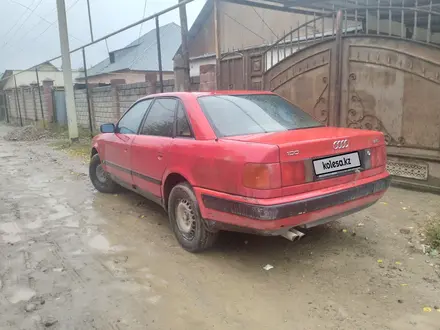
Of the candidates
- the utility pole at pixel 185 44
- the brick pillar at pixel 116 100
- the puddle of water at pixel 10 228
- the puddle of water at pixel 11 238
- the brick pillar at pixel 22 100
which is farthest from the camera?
the brick pillar at pixel 22 100

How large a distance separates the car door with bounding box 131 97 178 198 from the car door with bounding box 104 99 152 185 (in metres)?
0.17

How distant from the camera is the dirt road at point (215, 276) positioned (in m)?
2.60

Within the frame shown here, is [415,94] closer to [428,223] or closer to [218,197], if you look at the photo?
[428,223]

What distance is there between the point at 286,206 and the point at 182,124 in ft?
4.73

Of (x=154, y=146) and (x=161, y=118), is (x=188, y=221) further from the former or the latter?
(x=161, y=118)

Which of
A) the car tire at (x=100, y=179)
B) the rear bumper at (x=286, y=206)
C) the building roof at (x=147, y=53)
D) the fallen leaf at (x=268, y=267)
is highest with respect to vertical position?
the building roof at (x=147, y=53)

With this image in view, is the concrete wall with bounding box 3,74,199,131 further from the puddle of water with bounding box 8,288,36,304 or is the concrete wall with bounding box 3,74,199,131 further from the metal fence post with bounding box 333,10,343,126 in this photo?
the puddle of water with bounding box 8,288,36,304

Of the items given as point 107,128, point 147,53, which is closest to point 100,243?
point 107,128

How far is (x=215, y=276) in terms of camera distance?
3199 mm

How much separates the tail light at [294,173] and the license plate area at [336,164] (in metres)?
0.12

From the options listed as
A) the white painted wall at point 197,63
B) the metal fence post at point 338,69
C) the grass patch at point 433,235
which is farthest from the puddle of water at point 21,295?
the white painted wall at point 197,63

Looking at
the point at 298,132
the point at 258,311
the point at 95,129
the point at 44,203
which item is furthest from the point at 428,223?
the point at 95,129

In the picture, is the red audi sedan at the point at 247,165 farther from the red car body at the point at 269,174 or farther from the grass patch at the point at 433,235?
the grass patch at the point at 433,235

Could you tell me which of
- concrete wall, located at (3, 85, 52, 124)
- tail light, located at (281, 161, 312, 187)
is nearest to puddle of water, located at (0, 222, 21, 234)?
tail light, located at (281, 161, 312, 187)
